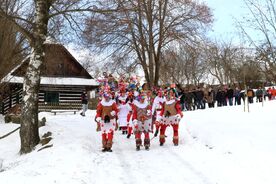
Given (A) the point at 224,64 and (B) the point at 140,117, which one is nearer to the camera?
(B) the point at 140,117

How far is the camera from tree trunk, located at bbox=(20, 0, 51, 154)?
40.5 feet

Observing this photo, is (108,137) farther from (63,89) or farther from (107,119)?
(63,89)

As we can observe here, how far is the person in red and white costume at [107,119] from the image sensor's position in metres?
10.9

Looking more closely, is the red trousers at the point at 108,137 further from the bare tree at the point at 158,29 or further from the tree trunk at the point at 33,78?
the bare tree at the point at 158,29

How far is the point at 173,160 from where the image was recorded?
917 centimetres

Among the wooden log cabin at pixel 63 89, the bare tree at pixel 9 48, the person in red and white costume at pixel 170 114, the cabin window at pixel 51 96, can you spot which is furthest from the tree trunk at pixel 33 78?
the cabin window at pixel 51 96

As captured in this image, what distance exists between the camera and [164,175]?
763cm

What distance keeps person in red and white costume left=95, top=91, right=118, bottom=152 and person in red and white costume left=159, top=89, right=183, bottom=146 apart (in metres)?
1.63

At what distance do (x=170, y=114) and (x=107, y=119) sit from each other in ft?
6.96

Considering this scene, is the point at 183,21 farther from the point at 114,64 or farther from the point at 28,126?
the point at 28,126

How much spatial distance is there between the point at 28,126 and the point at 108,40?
44.0ft

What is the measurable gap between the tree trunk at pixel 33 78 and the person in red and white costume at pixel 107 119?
8.50 feet

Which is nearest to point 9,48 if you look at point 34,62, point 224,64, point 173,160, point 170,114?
point 34,62

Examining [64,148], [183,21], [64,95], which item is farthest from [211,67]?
[64,148]
